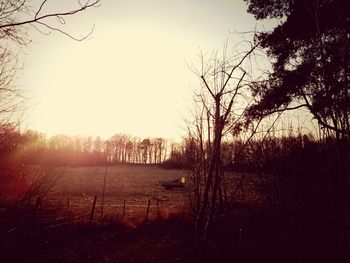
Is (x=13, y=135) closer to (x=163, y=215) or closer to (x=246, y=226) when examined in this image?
(x=246, y=226)

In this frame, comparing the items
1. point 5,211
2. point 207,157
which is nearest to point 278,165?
point 207,157

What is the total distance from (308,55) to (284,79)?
947 millimetres

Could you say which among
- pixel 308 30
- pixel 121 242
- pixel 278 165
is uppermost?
pixel 308 30

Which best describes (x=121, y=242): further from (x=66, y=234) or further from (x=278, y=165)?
(x=278, y=165)

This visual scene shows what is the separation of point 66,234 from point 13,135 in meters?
7.16

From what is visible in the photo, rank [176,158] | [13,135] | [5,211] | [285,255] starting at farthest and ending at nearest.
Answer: [176,158] → [5,211] → [285,255] → [13,135]

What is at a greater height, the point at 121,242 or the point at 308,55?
the point at 308,55

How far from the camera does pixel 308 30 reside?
343 inches

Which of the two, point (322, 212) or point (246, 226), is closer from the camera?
point (322, 212)

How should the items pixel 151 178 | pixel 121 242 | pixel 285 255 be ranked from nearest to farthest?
pixel 285 255
pixel 121 242
pixel 151 178

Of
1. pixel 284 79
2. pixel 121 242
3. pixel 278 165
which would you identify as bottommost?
pixel 121 242

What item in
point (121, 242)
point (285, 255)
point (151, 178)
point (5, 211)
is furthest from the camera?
point (151, 178)

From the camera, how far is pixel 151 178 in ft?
171

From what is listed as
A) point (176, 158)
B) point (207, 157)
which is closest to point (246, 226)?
point (207, 157)
